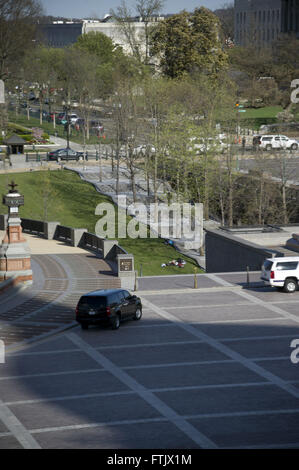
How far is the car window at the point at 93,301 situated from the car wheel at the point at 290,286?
10.7 m

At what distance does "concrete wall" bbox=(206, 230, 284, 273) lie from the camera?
4487 cm

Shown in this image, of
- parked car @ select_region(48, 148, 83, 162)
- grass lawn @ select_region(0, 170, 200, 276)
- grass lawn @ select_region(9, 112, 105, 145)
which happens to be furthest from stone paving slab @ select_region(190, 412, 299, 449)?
grass lawn @ select_region(9, 112, 105, 145)

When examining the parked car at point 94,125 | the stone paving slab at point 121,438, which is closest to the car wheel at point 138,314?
the stone paving slab at point 121,438

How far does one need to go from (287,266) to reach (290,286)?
3.39 ft

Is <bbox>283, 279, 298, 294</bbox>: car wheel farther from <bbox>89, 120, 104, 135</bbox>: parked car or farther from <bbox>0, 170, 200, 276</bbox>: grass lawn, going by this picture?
<bbox>89, 120, 104, 135</bbox>: parked car

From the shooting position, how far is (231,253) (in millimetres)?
48344

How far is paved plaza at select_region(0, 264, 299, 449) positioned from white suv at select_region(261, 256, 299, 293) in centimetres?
154

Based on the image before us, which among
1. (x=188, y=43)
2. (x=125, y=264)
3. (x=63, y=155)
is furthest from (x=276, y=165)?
(x=125, y=264)

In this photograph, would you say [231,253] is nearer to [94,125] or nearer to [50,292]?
[50,292]

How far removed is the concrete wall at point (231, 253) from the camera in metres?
44.9

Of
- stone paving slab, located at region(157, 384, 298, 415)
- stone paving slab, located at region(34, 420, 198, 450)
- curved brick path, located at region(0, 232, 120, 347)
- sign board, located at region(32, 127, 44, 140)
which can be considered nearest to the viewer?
stone paving slab, located at region(34, 420, 198, 450)
